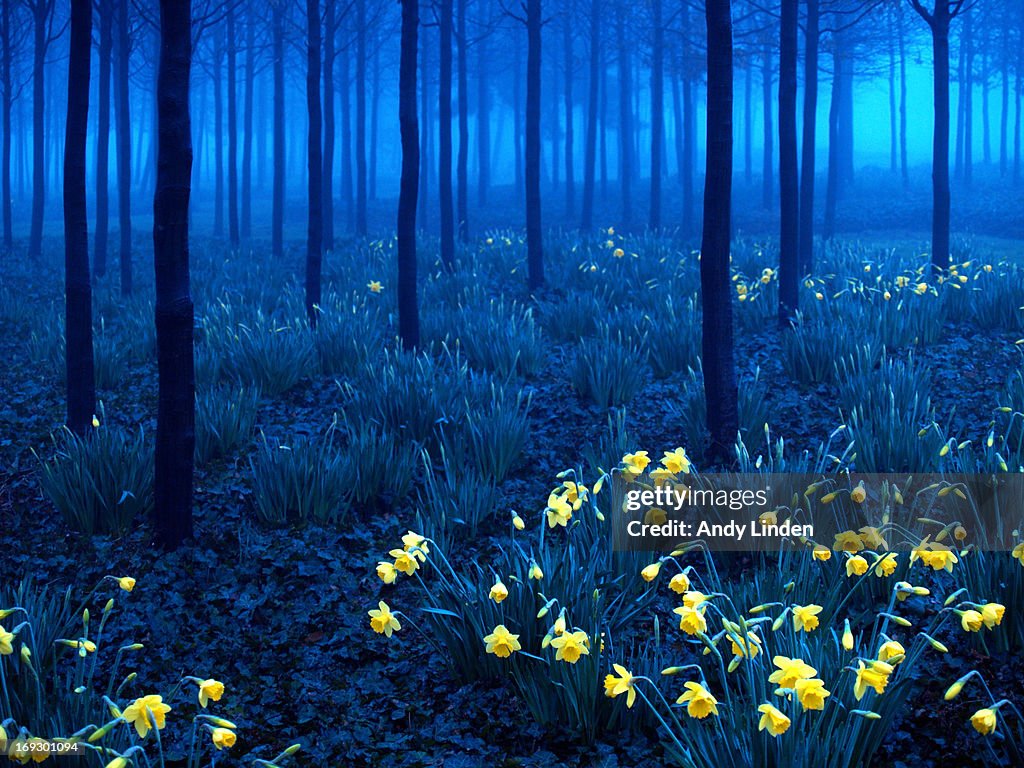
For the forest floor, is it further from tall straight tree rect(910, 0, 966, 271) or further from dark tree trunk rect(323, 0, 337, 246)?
dark tree trunk rect(323, 0, 337, 246)

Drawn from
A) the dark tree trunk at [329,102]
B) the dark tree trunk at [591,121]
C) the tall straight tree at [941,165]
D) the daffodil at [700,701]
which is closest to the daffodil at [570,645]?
the daffodil at [700,701]

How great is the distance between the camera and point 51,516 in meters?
5.29

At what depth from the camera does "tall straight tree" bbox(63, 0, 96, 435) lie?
20.1 ft

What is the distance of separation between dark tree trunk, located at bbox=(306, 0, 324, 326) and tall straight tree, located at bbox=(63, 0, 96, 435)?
11.6 feet

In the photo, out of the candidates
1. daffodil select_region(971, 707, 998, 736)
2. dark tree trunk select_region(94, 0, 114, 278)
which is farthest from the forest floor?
dark tree trunk select_region(94, 0, 114, 278)

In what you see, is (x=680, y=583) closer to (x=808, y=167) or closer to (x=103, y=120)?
(x=808, y=167)

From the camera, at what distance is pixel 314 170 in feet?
35.4

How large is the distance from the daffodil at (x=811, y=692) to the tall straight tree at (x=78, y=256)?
5.52 metres

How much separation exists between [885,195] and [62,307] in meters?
25.7

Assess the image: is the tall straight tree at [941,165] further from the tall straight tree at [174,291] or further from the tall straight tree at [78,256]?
the tall straight tree at [78,256]

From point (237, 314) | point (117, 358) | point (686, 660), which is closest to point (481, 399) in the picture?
point (686, 660)

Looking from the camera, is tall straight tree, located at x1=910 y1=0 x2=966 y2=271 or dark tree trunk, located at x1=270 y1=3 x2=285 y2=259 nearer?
tall straight tree, located at x1=910 y1=0 x2=966 y2=271

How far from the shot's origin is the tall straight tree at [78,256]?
6.13m

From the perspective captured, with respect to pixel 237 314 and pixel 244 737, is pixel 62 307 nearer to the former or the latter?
pixel 237 314
